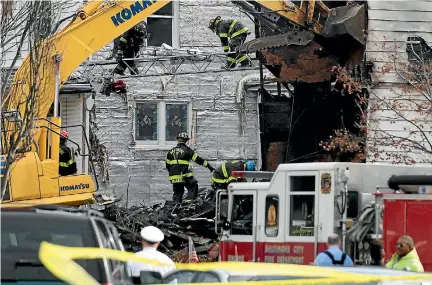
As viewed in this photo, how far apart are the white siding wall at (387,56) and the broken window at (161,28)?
17.7ft

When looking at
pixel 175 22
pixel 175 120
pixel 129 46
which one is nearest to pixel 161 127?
pixel 175 120

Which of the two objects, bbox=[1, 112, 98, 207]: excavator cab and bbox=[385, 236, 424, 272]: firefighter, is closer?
bbox=[385, 236, 424, 272]: firefighter

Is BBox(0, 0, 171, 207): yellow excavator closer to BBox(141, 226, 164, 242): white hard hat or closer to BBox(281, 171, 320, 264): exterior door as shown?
BBox(281, 171, 320, 264): exterior door

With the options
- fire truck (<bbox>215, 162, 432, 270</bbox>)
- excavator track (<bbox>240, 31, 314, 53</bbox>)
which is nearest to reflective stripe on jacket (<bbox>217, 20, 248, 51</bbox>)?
excavator track (<bbox>240, 31, 314, 53</bbox>)

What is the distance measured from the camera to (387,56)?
20.1m

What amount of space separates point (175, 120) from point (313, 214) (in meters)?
11.1

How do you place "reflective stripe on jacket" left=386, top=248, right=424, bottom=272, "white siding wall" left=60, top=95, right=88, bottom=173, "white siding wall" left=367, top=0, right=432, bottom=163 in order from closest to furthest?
1. "reflective stripe on jacket" left=386, top=248, right=424, bottom=272
2. "white siding wall" left=367, top=0, right=432, bottom=163
3. "white siding wall" left=60, top=95, right=88, bottom=173

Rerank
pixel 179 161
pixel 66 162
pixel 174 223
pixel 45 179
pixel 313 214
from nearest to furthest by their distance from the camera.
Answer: pixel 313 214 < pixel 45 179 < pixel 66 162 < pixel 174 223 < pixel 179 161

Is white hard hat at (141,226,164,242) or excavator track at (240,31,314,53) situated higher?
excavator track at (240,31,314,53)

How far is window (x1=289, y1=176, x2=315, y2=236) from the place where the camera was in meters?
13.4

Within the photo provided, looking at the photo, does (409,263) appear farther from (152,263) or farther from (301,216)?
(152,263)

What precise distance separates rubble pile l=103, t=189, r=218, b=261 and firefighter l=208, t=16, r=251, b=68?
4023 millimetres

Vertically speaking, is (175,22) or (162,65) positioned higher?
(175,22)

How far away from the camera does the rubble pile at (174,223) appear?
59.2ft
